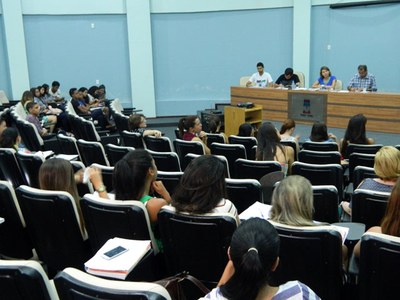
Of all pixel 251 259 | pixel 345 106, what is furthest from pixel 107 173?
Answer: pixel 345 106

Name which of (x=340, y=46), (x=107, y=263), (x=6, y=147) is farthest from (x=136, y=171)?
(x=340, y=46)

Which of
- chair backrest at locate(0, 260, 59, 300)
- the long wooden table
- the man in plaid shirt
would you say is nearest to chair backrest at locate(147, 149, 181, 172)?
chair backrest at locate(0, 260, 59, 300)

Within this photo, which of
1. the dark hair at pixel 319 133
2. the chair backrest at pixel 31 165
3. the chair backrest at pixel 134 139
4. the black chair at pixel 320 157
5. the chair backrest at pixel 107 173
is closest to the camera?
the chair backrest at pixel 107 173

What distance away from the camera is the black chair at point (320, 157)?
4641 millimetres

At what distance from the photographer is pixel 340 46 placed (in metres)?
11.5

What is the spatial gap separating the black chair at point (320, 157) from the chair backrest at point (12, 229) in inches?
113

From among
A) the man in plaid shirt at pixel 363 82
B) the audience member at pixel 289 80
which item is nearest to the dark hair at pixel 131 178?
the man in plaid shirt at pixel 363 82

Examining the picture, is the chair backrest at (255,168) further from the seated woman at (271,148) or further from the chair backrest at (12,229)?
the chair backrest at (12,229)

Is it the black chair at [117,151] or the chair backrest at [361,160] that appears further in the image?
the black chair at [117,151]

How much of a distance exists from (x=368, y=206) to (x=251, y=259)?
5.78 feet

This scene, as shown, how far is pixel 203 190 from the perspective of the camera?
2.58 metres

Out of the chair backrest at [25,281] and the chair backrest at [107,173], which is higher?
the chair backrest at [25,281]

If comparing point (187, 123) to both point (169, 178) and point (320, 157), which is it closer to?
point (320, 157)

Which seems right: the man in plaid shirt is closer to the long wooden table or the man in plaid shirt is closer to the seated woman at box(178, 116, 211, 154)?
the long wooden table
